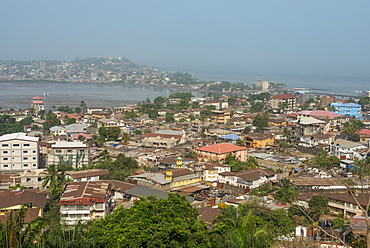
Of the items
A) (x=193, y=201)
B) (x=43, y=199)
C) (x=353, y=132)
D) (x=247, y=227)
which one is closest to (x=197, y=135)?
(x=353, y=132)

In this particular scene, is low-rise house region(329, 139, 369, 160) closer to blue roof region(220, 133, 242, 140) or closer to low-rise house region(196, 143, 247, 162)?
low-rise house region(196, 143, 247, 162)

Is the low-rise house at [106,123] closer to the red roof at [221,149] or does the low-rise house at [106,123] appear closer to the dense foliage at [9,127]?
the dense foliage at [9,127]

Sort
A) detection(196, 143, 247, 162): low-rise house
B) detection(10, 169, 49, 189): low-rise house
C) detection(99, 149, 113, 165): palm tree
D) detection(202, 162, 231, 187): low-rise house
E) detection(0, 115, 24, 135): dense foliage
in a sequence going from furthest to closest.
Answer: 1. detection(0, 115, 24, 135): dense foliage
2. detection(196, 143, 247, 162): low-rise house
3. detection(99, 149, 113, 165): palm tree
4. detection(202, 162, 231, 187): low-rise house
5. detection(10, 169, 49, 189): low-rise house

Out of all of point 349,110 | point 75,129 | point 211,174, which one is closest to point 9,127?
point 75,129

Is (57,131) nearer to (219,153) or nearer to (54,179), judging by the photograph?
(219,153)

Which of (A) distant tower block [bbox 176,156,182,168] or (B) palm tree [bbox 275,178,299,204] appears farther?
(A) distant tower block [bbox 176,156,182,168]

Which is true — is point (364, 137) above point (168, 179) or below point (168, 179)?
above

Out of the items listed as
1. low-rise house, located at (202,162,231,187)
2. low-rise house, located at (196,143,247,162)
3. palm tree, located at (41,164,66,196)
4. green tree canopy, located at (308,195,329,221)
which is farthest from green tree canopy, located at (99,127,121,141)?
green tree canopy, located at (308,195,329,221)

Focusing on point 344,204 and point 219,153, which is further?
point 219,153
